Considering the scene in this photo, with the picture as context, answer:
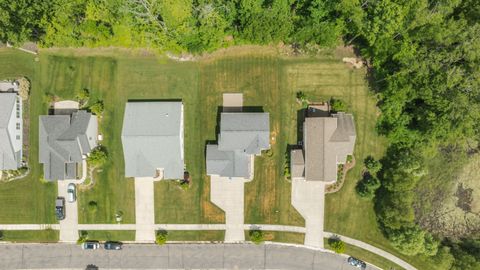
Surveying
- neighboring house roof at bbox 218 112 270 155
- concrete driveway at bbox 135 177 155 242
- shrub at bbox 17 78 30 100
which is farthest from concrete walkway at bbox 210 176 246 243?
shrub at bbox 17 78 30 100

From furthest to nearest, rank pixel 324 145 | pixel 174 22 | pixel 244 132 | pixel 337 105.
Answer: pixel 337 105
pixel 244 132
pixel 324 145
pixel 174 22

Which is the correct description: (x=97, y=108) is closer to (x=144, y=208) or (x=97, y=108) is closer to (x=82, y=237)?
(x=144, y=208)

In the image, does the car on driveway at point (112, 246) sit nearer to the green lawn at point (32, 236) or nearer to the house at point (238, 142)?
the green lawn at point (32, 236)

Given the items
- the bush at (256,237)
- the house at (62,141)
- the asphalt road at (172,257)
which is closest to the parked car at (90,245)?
the asphalt road at (172,257)

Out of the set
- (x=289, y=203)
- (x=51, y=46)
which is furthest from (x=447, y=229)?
(x=51, y=46)

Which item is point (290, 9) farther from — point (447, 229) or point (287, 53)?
point (447, 229)

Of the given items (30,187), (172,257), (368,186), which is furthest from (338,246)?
(30,187)

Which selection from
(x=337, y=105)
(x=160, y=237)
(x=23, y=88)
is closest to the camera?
(x=337, y=105)
